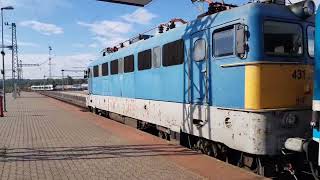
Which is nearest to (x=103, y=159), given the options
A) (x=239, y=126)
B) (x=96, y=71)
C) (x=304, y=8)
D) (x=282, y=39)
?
(x=239, y=126)

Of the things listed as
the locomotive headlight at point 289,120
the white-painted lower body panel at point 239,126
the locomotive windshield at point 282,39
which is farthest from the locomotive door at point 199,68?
the locomotive headlight at point 289,120

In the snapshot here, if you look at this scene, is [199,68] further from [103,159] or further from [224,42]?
[103,159]

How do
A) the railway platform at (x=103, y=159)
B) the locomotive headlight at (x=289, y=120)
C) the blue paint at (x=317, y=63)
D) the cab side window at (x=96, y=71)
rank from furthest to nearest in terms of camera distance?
1. the cab side window at (x=96, y=71)
2. the railway platform at (x=103, y=159)
3. the locomotive headlight at (x=289, y=120)
4. the blue paint at (x=317, y=63)

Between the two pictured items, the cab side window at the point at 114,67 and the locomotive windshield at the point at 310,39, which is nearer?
the locomotive windshield at the point at 310,39

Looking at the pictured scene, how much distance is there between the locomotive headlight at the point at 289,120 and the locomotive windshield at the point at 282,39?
1.13m

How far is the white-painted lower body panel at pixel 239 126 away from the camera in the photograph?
8.05 m

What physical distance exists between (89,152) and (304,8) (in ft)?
18.8

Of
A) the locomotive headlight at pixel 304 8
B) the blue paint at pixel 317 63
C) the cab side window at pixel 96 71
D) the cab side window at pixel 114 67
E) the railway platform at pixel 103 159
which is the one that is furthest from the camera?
the cab side window at pixel 96 71

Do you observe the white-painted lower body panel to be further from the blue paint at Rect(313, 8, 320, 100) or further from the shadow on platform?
the blue paint at Rect(313, 8, 320, 100)

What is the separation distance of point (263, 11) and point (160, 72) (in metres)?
4.80

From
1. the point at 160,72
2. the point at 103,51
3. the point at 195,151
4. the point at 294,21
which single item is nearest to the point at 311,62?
the point at 294,21

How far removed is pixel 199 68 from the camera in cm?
1015

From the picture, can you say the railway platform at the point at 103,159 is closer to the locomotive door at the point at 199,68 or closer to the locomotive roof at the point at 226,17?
the locomotive door at the point at 199,68

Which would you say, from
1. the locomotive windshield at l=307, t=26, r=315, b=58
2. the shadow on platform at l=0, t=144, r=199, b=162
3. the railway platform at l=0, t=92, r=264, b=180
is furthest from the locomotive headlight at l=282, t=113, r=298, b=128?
the shadow on platform at l=0, t=144, r=199, b=162
